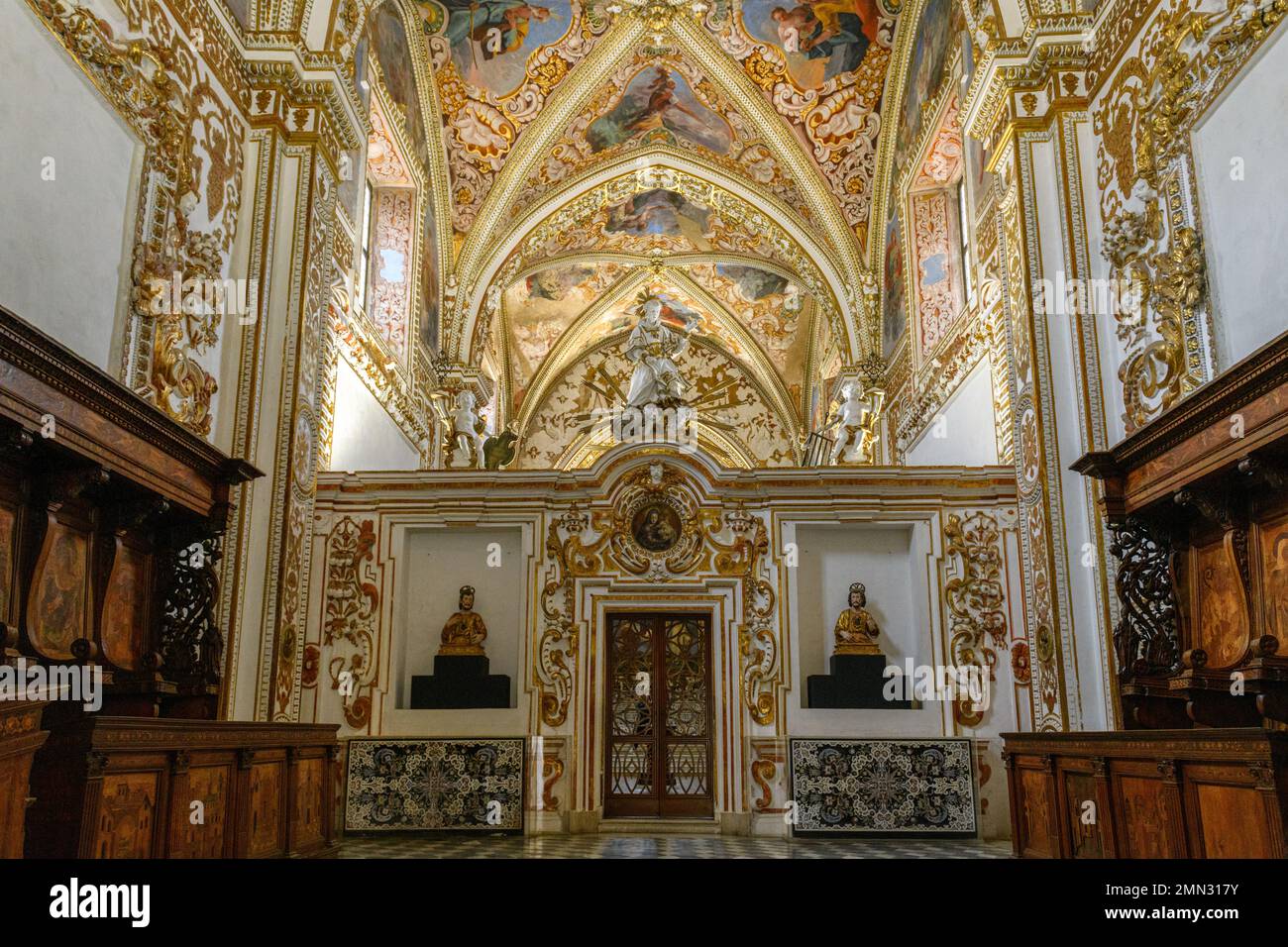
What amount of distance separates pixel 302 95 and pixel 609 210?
11136 mm

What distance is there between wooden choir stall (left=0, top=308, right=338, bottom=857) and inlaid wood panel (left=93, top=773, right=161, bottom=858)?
1 centimetres

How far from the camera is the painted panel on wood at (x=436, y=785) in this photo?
1118 centimetres

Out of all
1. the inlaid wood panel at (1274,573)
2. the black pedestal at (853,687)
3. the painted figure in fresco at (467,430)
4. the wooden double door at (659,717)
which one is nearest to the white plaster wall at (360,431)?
the painted figure in fresco at (467,430)

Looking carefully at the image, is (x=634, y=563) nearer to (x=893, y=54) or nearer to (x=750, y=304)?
(x=893, y=54)

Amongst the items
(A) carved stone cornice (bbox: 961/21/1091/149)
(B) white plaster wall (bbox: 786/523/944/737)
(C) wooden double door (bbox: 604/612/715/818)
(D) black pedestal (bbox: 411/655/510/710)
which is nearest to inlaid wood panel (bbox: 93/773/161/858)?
(D) black pedestal (bbox: 411/655/510/710)

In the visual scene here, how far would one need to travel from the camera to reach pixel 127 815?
5.41m

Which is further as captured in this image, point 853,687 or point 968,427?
point 968,427

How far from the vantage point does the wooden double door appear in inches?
473

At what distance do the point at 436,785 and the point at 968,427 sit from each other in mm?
7370

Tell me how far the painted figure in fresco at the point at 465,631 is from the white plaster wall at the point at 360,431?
2.29 metres

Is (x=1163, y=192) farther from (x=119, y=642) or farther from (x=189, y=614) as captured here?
(x=119, y=642)

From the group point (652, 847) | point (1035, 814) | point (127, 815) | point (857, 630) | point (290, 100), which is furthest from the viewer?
point (857, 630)

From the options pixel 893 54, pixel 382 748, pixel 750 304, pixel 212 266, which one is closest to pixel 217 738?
pixel 212 266

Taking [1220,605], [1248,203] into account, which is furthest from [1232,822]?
[1248,203]
